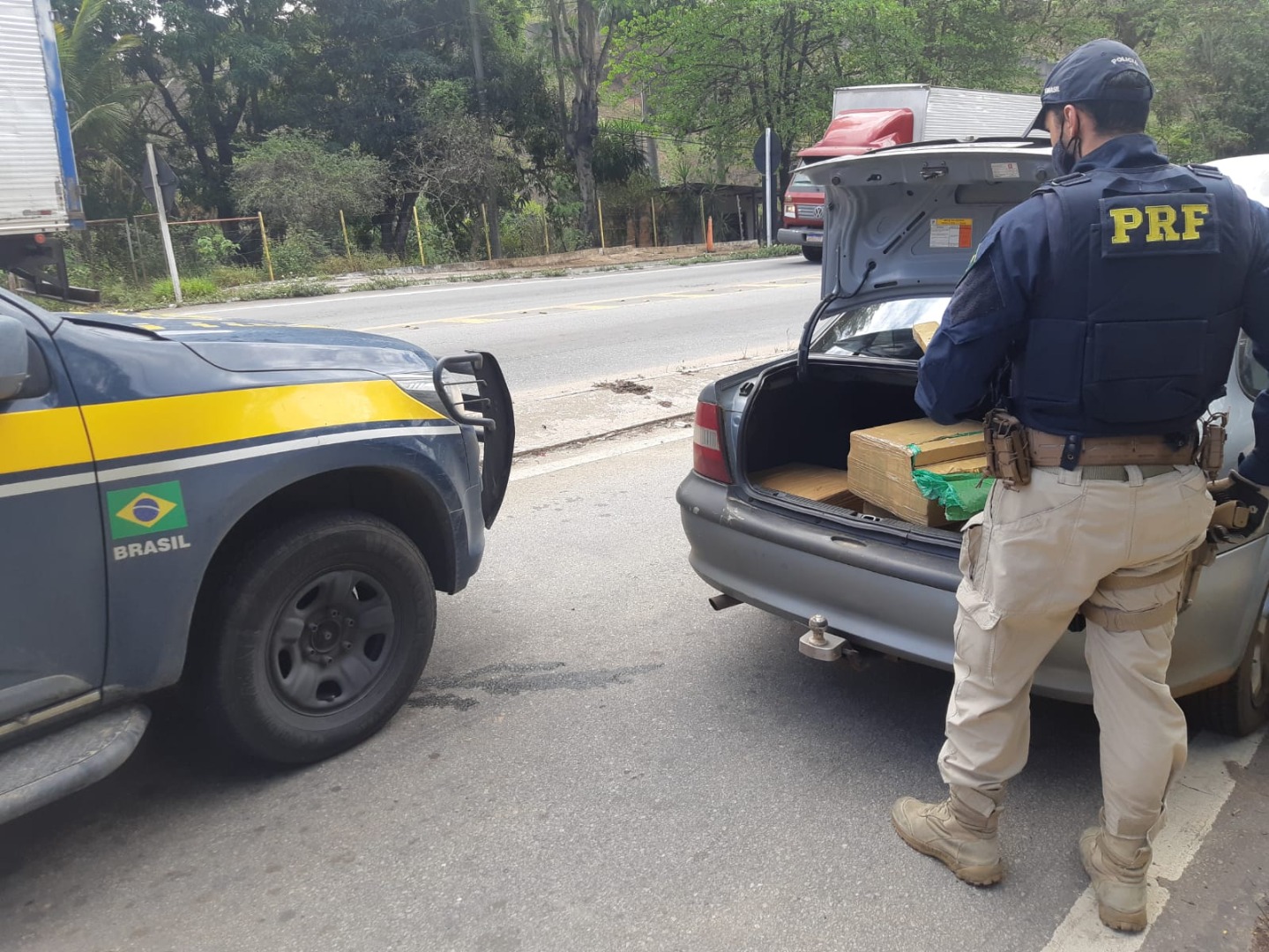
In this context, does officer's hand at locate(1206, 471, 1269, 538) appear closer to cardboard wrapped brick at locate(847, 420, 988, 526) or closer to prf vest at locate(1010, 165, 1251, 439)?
prf vest at locate(1010, 165, 1251, 439)

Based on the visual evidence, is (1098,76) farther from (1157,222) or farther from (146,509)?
(146,509)

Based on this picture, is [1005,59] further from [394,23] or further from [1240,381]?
[1240,381]

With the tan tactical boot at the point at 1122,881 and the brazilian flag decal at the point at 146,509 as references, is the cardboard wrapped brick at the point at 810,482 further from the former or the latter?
the brazilian flag decal at the point at 146,509

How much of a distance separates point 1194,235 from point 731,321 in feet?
33.7

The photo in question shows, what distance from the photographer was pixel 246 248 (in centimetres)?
2303

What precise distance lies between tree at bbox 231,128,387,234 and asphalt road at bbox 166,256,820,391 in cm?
539

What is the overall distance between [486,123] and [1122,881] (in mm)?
27581

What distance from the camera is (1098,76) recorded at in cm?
224

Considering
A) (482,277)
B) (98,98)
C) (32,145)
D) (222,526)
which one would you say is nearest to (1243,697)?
(222,526)

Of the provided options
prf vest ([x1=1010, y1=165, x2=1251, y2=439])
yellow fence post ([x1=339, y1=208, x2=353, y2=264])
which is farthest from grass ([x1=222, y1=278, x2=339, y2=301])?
prf vest ([x1=1010, y1=165, x2=1251, y2=439])

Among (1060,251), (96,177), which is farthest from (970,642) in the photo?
(96,177)

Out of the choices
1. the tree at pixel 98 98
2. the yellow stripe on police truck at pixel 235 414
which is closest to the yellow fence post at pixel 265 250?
the tree at pixel 98 98

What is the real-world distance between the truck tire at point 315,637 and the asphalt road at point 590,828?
0.16m

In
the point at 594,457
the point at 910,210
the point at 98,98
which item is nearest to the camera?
the point at 910,210
